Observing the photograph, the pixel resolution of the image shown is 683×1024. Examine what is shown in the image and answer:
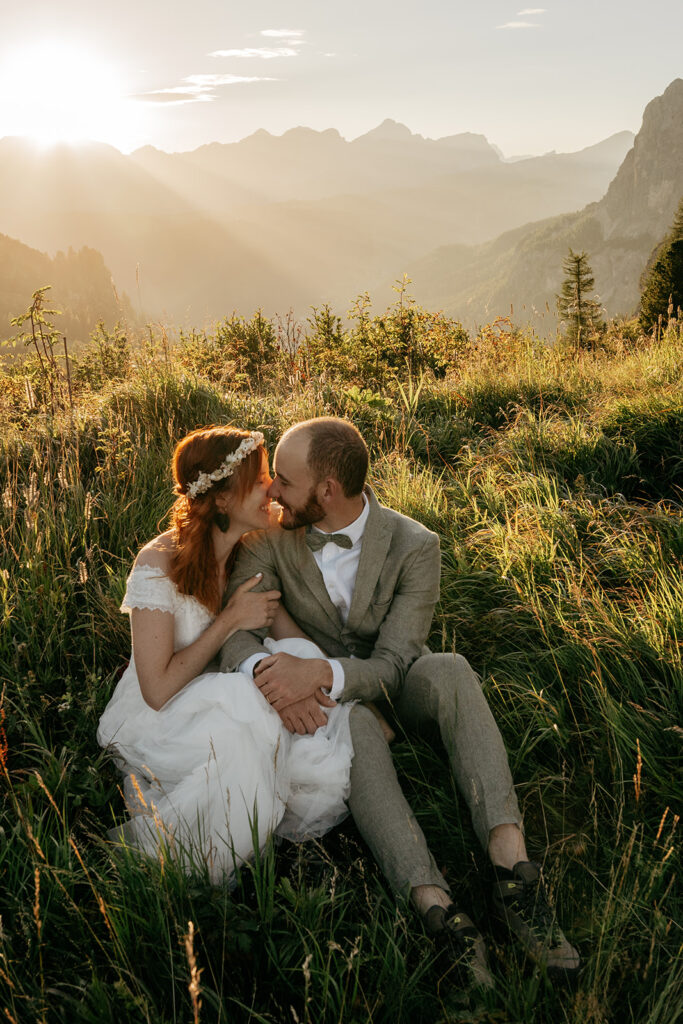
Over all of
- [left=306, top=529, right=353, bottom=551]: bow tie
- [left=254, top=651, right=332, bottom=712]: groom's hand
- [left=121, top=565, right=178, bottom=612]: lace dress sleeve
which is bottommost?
[left=254, top=651, right=332, bottom=712]: groom's hand

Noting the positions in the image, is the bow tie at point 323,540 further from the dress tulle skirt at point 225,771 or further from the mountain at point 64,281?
the mountain at point 64,281

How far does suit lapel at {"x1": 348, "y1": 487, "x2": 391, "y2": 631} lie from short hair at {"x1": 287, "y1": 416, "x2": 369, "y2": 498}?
0.64 ft

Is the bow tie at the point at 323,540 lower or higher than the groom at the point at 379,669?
higher

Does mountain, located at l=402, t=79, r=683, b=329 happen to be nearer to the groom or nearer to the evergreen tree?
the evergreen tree

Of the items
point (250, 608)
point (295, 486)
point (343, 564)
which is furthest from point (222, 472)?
point (343, 564)

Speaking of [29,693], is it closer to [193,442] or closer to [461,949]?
[193,442]

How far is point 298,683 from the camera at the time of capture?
109 inches

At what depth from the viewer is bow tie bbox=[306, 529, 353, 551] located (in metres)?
3.13

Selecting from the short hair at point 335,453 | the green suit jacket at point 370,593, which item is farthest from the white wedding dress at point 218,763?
the short hair at point 335,453

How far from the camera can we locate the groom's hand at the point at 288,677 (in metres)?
2.73

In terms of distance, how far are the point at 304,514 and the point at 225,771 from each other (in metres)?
1.14

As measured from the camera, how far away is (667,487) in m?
5.34

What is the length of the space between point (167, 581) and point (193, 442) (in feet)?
2.04

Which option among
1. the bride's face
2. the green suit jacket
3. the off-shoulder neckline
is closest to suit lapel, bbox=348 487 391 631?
the green suit jacket
